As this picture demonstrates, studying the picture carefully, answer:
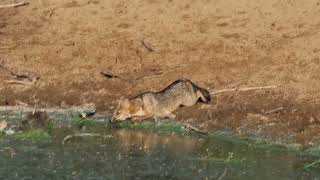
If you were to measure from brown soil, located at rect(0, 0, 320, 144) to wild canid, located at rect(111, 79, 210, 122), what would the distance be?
0.55 ft

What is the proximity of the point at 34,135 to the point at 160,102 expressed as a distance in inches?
66.6

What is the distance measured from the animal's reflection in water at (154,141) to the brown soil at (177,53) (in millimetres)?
623

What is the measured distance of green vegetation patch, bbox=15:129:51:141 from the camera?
11055 millimetres

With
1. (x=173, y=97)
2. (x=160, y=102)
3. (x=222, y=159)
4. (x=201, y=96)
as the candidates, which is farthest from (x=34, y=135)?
(x=222, y=159)

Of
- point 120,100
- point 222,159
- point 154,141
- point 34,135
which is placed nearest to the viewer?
point 222,159

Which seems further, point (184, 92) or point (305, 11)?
point (305, 11)

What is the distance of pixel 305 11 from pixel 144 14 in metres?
2.59

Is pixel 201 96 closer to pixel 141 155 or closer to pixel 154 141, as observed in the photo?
pixel 154 141

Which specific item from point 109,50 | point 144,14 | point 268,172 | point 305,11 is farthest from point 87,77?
point 268,172

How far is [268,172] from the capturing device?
9320 mm

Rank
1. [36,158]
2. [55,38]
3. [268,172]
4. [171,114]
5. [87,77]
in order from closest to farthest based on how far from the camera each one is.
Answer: [268,172] → [36,158] → [171,114] → [87,77] → [55,38]

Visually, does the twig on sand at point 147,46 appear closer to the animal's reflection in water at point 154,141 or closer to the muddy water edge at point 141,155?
the muddy water edge at point 141,155

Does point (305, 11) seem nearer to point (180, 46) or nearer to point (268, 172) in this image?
point (180, 46)

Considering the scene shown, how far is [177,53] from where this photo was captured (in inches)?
552
